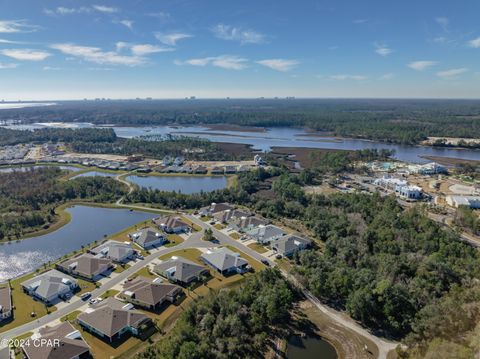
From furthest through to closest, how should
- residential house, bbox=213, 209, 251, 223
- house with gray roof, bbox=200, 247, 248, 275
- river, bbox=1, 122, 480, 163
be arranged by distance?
river, bbox=1, 122, 480, 163 < residential house, bbox=213, 209, 251, 223 < house with gray roof, bbox=200, 247, 248, 275

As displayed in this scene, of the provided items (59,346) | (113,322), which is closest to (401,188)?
(113,322)

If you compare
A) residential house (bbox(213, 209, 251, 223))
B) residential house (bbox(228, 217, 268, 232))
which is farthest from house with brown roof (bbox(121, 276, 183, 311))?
residential house (bbox(213, 209, 251, 223))

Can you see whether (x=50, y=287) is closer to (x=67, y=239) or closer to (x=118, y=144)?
(x=67, y=239)

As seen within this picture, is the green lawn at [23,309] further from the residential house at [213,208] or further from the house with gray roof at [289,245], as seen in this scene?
the residential house at [213,208]

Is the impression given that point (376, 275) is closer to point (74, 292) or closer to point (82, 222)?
point (74, 292)

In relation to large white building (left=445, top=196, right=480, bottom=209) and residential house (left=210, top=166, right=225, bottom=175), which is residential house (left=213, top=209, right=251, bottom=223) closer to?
residential house (left=210, top=166, right=225, bottom=175)

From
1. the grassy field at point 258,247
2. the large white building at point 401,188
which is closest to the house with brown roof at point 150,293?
the grassy field at point 258,247

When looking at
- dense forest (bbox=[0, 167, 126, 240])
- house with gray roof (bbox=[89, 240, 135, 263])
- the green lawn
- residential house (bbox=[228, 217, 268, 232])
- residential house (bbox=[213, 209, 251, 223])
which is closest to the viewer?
the green lawn
